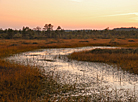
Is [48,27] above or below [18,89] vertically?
above

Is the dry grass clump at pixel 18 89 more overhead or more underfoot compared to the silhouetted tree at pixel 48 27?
more underfoot

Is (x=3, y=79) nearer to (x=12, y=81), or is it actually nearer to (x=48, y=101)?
(x=12, y=81)

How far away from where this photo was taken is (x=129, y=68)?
51.0 ft

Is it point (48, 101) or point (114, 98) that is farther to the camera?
point (114, 98)

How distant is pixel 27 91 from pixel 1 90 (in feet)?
5.88

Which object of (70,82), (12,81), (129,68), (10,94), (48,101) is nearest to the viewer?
(48,101)

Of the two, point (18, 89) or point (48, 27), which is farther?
point (48, 27)

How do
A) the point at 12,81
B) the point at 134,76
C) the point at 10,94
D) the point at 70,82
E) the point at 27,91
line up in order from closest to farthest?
the point at 10,94
the point at 27,91
the point at 12,81
the point at 70,82
the point at 134,76

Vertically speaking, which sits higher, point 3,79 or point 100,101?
point 3,79

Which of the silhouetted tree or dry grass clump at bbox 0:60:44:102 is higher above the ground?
the silhouetted tree

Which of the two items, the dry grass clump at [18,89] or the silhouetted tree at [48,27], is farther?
the silhouetted tree at [48,27]

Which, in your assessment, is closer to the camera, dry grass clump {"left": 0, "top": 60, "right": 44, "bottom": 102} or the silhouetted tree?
dry grass clump {"left": 0, "top": 60, "right": 44, "bottom": 102}

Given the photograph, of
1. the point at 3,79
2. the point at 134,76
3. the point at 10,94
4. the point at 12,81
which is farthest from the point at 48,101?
the point at 134,76

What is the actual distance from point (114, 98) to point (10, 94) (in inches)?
276
